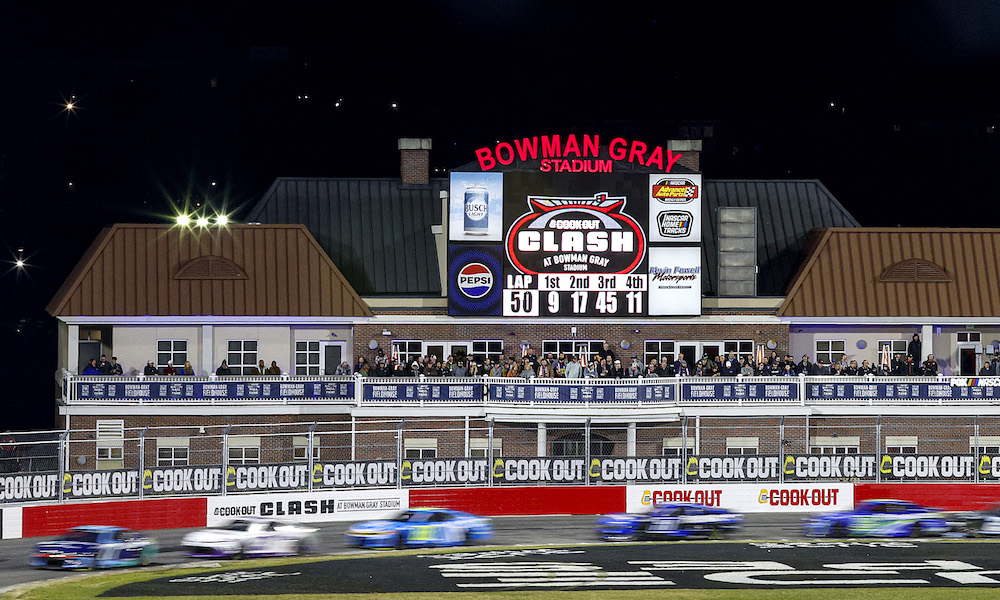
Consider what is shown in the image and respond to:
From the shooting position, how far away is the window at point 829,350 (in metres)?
62.2

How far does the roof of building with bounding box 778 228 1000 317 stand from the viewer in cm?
6059

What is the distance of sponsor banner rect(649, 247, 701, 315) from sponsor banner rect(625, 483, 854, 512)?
30.1 feet

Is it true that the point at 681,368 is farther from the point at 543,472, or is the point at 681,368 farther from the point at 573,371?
the point at 543,472

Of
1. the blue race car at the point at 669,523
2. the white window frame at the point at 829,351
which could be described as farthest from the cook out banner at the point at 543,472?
the white window frame at the point at 829,351

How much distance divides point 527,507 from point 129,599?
1854 centimetres

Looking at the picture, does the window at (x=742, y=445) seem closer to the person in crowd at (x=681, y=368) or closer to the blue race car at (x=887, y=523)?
the person in crowd at (x=681, y=368)

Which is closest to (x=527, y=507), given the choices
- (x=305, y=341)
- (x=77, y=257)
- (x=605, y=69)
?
(x=305, y=341)

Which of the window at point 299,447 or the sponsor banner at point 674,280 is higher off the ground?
the sponsor banner at point 674,280

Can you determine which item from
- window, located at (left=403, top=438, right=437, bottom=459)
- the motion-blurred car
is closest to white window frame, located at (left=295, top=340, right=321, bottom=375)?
window, located at (left=403, top=438, right=437, bottom=459)

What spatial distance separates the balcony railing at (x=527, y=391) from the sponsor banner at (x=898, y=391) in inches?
1.5

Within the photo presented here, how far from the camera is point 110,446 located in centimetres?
5684

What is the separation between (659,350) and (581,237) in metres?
6.01

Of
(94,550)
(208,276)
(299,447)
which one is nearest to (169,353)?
(208,276)

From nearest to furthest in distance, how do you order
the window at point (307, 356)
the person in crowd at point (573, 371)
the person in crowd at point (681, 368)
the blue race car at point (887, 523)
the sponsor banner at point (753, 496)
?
the blue race car at point (887, 523) → the sponsor banner at point (753, 496) → the person in crowd at point (573, 371) → the person in crowd at point (681, 368) → the window at point (307, 356)
